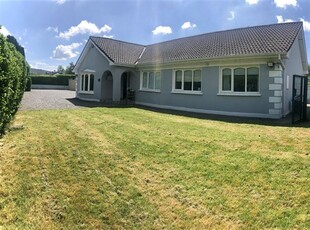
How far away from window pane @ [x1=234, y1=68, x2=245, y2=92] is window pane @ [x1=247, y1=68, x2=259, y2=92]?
341 mm

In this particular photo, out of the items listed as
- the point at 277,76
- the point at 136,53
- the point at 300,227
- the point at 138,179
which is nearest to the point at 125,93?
the point at 136,53

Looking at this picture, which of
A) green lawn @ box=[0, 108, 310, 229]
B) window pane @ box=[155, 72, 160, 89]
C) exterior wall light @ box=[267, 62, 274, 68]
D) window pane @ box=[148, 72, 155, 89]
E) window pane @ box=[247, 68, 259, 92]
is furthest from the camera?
window pane @ box=[148, 72, 155, 89]

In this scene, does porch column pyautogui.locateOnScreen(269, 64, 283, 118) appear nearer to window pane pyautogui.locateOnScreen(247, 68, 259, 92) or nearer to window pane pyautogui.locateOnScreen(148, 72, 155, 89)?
window pane pyautogui.locateOnScreen(247, 68, 259, 92)

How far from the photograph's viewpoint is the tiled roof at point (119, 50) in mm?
23188

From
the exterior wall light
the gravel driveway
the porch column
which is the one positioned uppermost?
the exterior wall light

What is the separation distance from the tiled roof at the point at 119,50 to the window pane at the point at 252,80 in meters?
10.7

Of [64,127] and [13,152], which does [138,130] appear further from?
[13,152]

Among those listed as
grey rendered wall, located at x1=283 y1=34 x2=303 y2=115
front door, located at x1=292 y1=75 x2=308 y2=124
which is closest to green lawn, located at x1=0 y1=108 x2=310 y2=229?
front door, located at x1=292 y1=75 x2=308 y2=124

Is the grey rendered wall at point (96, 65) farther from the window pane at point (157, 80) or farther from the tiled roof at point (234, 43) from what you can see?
the window pane at point (157, 80)

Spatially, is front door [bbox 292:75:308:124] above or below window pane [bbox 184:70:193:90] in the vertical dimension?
below

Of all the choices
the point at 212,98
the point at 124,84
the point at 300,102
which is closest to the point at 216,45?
the point at 212,98

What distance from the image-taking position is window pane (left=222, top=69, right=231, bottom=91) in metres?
16.2

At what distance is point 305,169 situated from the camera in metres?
5.89

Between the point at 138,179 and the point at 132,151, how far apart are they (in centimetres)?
164
